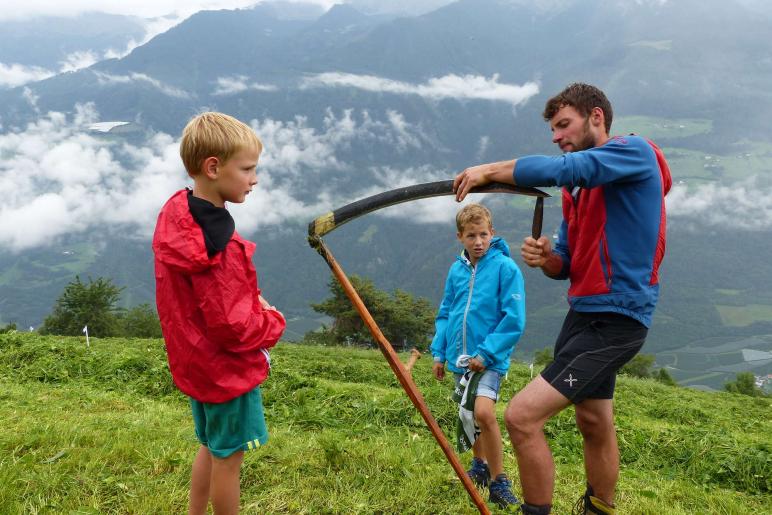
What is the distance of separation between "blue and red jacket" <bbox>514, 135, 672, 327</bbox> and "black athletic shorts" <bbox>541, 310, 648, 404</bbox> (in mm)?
101

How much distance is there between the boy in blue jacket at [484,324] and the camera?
4.66 m

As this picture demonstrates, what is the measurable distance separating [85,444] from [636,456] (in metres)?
6.29

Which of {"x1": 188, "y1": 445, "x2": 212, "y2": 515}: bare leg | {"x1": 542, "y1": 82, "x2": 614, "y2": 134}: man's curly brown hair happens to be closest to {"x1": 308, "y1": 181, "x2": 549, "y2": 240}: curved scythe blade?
{"x1": 542, "y1": 82, "x2": 614, "y2": 134}: man's curly brown hair

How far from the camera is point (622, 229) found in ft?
11.4

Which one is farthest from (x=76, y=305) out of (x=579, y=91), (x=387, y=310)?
(x=579, y=91)

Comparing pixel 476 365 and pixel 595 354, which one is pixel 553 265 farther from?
pixel 476 365

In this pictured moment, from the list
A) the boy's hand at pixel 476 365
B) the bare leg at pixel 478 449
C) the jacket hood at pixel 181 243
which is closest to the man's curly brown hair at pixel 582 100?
the boy's hand at pixel 476 365

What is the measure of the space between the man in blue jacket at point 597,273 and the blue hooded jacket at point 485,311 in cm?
83

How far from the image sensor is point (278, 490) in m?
4.39

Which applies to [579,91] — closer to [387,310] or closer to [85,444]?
[85,444]

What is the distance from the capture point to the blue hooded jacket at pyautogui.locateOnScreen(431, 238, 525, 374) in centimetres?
468

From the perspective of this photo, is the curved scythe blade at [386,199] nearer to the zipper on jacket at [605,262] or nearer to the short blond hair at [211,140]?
the short blond hair at [211,140]

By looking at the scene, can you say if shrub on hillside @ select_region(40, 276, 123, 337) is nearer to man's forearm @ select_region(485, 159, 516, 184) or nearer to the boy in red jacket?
the boy in red jacket

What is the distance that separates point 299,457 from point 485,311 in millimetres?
2097
